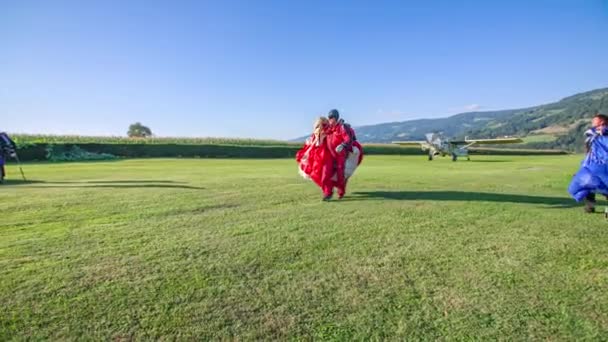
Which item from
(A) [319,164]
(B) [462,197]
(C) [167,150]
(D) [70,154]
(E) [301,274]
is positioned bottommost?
(B) [462,197]

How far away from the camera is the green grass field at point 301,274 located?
2912 millimetres

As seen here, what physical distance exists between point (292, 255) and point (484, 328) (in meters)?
2.06

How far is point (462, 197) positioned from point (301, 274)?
596 cm

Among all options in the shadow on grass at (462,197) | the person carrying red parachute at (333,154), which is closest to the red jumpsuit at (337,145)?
the person carrying red parachute at (333,154)

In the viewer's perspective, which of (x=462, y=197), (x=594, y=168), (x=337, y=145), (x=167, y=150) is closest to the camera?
(x=594, y=168)

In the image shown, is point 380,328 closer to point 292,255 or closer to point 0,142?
point 292,255

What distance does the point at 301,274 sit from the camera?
3.82 m

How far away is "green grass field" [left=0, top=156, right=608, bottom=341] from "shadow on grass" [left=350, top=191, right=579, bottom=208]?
4.70ft

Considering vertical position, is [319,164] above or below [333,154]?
below

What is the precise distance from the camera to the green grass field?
2912 millimetres

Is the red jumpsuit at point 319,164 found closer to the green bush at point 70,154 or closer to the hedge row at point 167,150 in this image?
the green bush at point 70,154

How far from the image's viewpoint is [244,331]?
113 inches

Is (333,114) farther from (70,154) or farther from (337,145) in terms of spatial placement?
Answer: (70,154)

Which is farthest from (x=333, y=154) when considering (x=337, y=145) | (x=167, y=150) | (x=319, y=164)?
(x=167, y=150)
